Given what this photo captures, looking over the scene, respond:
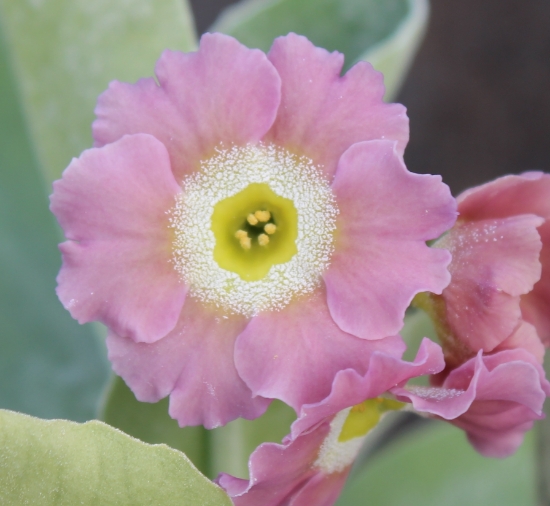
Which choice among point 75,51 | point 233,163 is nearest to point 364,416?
point 233,163

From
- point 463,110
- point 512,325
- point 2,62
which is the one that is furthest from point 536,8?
point 512,325

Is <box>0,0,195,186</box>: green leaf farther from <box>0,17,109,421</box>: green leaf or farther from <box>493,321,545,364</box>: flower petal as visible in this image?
<box>493,321,545,364</box>: flower petal

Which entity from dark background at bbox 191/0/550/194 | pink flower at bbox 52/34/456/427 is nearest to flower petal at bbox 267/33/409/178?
pink flower at bbox 52/34/456/427

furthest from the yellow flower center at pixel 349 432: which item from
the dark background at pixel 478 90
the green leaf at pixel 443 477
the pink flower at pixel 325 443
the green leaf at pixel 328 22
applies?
the dark background at pixel 478 90

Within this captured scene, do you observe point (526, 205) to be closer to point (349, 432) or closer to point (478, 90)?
point (349, 432)

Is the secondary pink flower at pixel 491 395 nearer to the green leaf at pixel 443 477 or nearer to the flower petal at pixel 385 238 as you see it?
the flower petal at pixel 385 238

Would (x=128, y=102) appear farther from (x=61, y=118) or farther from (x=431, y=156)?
(x=431, y=156)

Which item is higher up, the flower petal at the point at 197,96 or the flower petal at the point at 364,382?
the flower petal at the point at 197,96
